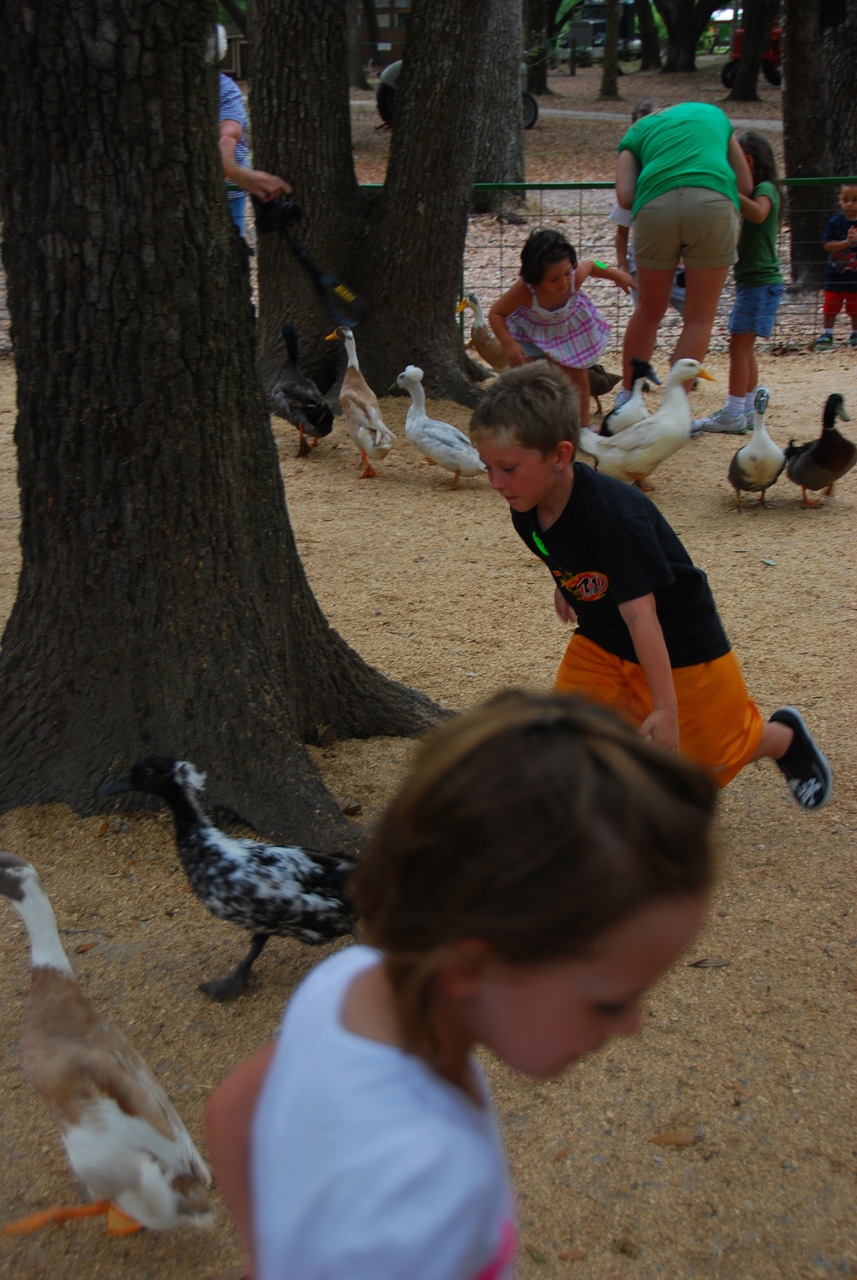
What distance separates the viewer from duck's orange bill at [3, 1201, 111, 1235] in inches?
78.7

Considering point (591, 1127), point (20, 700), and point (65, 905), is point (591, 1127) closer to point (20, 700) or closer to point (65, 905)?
point (65, 905)

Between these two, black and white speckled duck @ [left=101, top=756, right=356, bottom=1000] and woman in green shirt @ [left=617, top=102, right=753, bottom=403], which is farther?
woman in green shirt @ [left=617, top=102, right=753, bottom=403]

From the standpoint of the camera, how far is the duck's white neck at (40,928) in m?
2.27

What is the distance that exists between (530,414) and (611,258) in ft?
39.4

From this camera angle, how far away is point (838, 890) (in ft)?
9.67

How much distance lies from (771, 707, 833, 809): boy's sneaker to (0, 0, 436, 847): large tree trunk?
55.9 inches

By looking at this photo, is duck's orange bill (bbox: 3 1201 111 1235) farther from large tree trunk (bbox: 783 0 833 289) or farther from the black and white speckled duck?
large tree trunk (bbox: 783 0 833 289)

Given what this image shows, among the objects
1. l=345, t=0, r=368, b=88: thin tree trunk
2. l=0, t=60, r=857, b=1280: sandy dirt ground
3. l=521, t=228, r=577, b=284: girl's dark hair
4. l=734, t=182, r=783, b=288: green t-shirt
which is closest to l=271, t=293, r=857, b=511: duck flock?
l=521, t=228, r=577, b=284: girl's dark hair

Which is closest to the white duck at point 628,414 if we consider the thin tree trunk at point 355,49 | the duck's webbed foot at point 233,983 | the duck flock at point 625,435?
the duck flock at point 625,435

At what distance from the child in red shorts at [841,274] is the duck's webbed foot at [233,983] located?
31.6 feet

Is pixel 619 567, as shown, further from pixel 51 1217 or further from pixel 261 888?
pixel 51 1217

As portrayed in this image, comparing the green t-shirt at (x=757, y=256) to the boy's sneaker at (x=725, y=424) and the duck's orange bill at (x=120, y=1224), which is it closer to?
the boy's sneaker at (x=725, y=424)

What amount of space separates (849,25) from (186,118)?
11268 mm

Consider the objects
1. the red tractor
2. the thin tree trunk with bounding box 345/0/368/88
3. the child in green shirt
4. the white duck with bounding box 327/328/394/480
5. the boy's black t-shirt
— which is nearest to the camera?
the boy's black t-shirt
